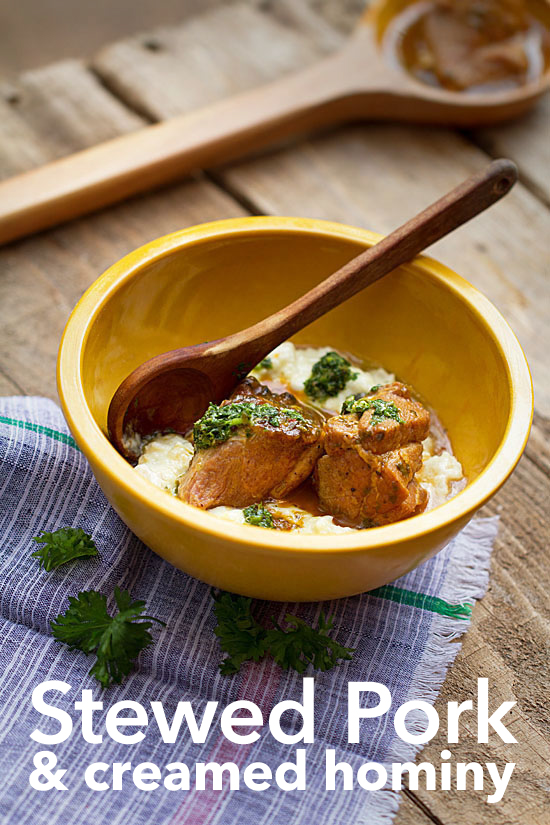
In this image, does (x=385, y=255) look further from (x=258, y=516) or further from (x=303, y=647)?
(x=303, y=647)

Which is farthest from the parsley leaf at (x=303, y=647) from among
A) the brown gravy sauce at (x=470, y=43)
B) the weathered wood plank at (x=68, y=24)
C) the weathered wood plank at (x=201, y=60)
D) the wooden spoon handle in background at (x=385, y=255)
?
the weathered wood plank at (x=68, y=24)

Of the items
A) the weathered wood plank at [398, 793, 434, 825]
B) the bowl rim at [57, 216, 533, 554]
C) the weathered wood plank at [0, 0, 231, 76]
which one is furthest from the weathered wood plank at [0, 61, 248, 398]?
the weathered wood plank at [398, 793, 434, 825]

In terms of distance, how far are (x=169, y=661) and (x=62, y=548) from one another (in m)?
0.37

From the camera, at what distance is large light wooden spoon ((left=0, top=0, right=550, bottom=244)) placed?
2.94m

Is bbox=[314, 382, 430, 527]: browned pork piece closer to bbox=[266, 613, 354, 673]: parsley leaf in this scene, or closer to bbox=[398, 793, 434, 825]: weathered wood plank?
bbox=[266, 613, 354, 673]: parsley leaf

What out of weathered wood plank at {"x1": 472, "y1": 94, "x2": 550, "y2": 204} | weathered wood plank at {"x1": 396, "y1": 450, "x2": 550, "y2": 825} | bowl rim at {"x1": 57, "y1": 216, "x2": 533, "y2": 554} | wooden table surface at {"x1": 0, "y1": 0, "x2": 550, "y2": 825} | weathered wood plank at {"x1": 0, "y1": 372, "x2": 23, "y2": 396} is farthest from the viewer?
weathered wood plank at {"x1": 472, "y1": 94, "x2": 550, "y2": 204}

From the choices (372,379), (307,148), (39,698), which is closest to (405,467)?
(372,379)

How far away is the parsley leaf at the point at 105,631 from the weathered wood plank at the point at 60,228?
0.77 m

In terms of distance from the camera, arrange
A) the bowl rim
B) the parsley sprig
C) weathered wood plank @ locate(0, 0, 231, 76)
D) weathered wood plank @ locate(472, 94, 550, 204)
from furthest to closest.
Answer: weathered wood plank @ locate(0, 0, 231, 76) → weathered wood plank @ locate(472, 94, 550, 204) → the parsley sprig → the bowl rim

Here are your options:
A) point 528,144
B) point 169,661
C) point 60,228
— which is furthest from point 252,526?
point 528,144

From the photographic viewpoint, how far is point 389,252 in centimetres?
222

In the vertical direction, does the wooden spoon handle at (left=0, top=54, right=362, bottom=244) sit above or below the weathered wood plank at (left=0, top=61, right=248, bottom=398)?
above

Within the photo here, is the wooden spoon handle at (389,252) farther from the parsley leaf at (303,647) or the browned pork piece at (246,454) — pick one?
the parsley leaf at (303,647)

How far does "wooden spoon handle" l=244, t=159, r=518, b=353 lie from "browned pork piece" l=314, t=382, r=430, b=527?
0.87 ft
